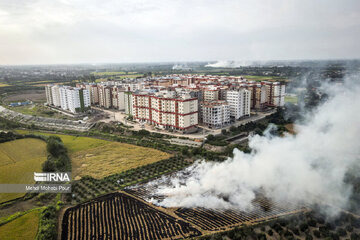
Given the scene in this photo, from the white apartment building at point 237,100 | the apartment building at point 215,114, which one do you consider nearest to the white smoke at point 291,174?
the apartment building at point 215,114

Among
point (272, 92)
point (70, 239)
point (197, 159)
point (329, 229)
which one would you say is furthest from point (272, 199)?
point (272, 92)

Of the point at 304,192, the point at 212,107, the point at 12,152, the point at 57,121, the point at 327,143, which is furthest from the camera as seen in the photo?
the point at 57,121

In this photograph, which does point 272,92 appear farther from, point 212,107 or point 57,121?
point 57,121

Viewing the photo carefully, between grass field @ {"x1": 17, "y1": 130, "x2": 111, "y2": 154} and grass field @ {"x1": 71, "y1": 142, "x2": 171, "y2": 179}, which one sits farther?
grass field @ {"x1": 17, "y1": 130, "x2": 111, "y2": 154}

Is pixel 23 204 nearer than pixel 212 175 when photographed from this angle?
Yes

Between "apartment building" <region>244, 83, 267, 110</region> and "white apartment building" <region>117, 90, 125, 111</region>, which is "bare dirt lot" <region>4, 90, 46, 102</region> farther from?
"apartment building" <region>244, 83, 267, 110</region>

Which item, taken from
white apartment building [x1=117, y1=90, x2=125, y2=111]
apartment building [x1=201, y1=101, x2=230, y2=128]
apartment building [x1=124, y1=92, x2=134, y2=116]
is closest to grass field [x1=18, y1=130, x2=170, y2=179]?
apartment building [x1=124, y1=92, x2=134, y2=116]

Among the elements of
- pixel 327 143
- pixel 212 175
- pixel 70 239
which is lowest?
pixel 70 239
